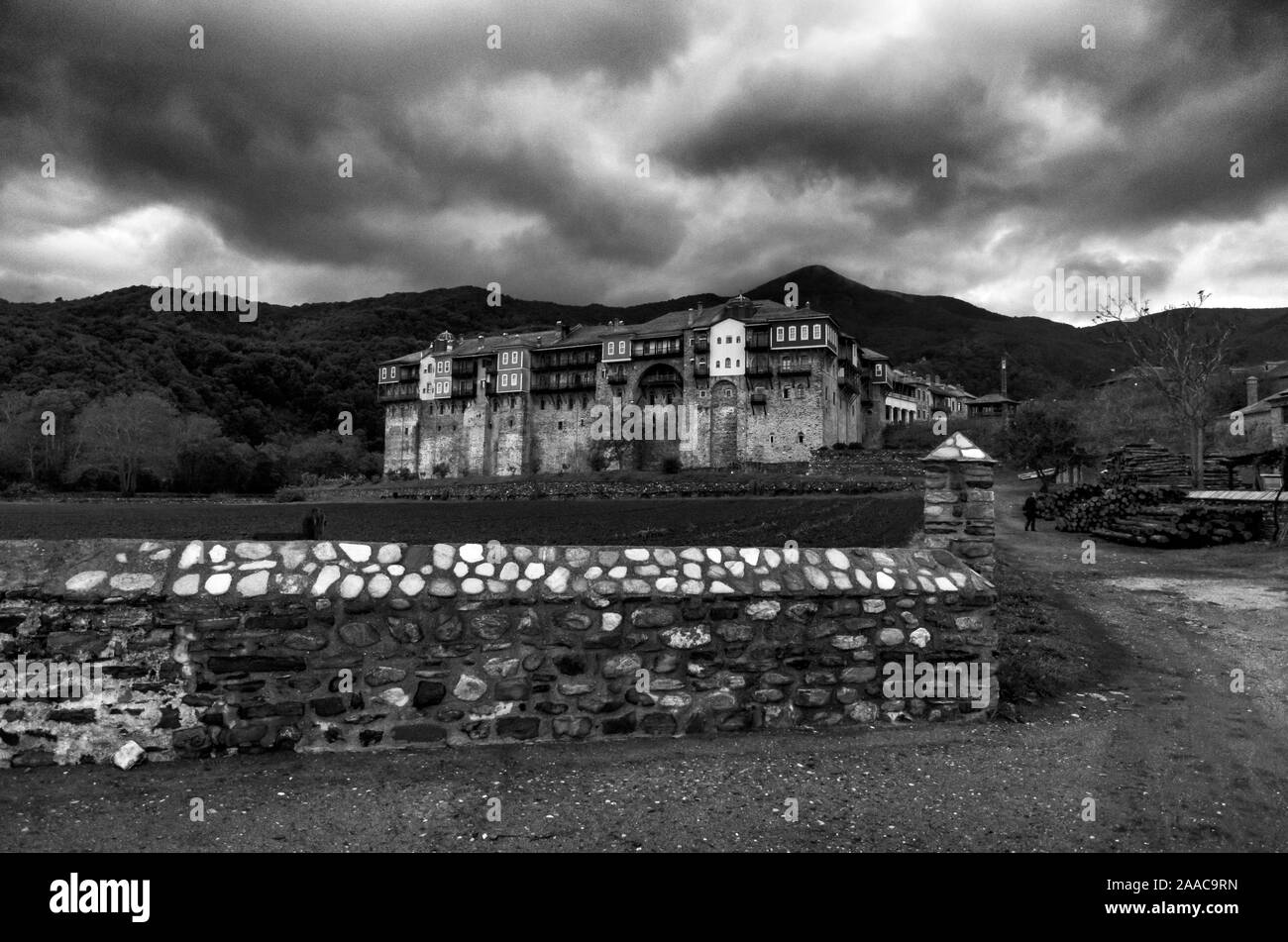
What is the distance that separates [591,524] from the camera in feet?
131

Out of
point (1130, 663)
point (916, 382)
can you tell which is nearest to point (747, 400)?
point (916, 382)

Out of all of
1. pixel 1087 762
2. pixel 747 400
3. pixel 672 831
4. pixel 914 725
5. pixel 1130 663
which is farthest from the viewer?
pixel 747 400

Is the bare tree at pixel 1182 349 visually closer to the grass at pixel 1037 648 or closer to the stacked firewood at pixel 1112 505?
the stacked firewood at pixel 1112 505

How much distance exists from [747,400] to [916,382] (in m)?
38.2

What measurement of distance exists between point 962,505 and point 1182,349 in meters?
35.0

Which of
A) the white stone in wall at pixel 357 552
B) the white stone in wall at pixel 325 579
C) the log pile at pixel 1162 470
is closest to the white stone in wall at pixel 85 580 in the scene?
the white stone in wall at pixel 325 579

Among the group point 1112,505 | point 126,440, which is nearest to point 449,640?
point 1112,505

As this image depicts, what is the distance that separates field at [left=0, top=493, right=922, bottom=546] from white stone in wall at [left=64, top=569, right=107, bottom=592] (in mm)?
20072

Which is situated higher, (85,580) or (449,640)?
(85,580)

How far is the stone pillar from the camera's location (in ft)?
24.2

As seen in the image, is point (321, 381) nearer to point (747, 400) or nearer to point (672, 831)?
point (747, 400)

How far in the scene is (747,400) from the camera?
82.4 m

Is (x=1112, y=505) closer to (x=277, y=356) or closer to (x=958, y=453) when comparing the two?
(x=958, y=453)

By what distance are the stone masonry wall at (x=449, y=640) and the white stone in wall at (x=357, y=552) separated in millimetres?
21
